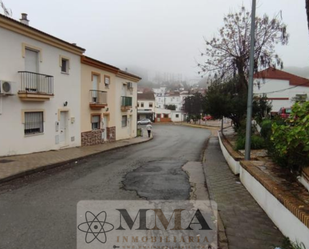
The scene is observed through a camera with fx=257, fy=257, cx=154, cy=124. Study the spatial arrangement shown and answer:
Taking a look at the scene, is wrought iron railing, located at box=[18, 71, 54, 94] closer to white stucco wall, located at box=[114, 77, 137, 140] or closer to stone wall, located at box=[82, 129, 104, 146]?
stone wall, located at box=[82, 129, 104, 146]

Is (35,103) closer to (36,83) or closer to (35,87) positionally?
(35,87)

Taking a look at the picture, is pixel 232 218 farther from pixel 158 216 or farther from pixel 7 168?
pixel 7 168

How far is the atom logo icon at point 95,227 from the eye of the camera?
157 inches

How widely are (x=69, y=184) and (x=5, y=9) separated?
224 inches

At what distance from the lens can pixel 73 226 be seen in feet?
14.2

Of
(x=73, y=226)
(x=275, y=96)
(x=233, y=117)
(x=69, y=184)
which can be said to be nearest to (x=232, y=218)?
(x=73, y=226)

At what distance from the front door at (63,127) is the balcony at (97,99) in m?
2.82

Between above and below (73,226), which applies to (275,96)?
above

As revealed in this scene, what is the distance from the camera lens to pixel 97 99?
18.6 m

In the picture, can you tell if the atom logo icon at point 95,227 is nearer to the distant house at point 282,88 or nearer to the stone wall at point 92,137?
the stone wall at point 92,137

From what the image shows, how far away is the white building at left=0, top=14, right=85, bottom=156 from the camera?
10.6 metres

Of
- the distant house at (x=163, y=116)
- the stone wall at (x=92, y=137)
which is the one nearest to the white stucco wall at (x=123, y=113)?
the stone wall at (x=92, y=137)

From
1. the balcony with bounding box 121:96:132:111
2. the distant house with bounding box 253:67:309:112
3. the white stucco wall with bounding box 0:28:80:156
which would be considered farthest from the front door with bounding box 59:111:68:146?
the distant house with bounding box 253:67:309:112

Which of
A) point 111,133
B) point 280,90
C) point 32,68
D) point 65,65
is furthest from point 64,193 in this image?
point 280,90
